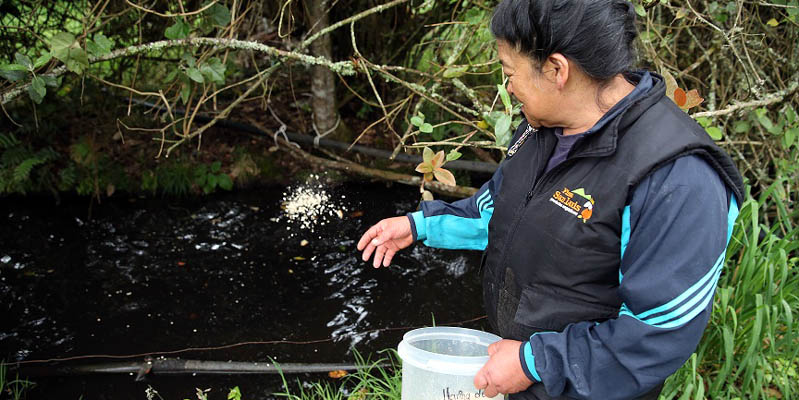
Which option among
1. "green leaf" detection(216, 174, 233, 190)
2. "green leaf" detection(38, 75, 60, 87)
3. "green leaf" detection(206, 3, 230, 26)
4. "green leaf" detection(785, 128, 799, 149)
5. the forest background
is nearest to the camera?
"green leaf" detection(38, 75, 60, 87)

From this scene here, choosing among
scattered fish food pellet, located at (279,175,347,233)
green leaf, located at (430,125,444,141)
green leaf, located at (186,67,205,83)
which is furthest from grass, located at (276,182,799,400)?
green leaf, located at (430,125,444,141)

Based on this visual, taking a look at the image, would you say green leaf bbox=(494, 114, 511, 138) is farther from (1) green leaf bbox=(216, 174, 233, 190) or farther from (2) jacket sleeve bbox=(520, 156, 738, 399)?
(1) green leaf bbox=(216, 174, 233, 190)

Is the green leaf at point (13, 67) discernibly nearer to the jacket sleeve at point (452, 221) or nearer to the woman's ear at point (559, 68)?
the jacket sleeve at point (452, 221)

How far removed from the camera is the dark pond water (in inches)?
124

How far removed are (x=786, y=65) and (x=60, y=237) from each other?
14.6 ft

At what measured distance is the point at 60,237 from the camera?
4.07m

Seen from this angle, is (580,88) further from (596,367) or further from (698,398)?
(698,398)

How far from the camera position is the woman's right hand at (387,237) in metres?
1.75

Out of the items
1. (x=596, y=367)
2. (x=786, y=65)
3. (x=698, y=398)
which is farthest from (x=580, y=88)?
(x=786, y=65)

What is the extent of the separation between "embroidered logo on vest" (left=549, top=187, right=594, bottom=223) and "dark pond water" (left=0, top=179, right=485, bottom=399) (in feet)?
6.23

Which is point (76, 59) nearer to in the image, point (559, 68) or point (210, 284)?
point (210, 284)

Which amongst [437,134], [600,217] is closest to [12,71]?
[600,217]

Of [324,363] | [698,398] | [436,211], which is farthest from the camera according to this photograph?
[324,363]

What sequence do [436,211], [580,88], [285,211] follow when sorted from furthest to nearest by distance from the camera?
[285,211] < [436,211] < [580,88]
